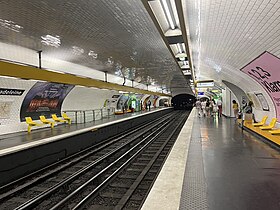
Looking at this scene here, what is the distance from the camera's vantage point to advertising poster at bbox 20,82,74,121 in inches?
422

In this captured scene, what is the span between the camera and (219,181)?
4.09 m

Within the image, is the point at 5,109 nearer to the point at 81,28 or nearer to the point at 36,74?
the point at 36,74

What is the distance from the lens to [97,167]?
26.0ft

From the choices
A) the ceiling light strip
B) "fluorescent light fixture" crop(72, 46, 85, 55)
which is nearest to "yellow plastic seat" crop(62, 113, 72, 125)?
the ceiling light strip

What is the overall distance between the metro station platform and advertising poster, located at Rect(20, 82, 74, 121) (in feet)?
25.4

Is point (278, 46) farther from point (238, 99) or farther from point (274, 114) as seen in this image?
point (238, 99)

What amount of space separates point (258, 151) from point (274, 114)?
10.4 ft

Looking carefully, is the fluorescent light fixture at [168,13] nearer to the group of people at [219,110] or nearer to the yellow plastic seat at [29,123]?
the yellow plastic seat at [29,123]

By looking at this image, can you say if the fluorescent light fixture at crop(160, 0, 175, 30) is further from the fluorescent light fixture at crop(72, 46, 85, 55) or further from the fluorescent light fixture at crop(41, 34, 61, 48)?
the fluorescent light fixture at crop(72, 46, 85, 55)

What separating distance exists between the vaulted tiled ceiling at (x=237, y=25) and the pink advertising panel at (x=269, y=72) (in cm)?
23

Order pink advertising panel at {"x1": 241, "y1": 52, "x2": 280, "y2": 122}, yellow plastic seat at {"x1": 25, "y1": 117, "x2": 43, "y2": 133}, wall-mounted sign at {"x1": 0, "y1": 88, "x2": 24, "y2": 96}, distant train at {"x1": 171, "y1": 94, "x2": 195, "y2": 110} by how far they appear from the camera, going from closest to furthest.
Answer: pink advertising panel at {"x1": 241, "y1": 52, "x2": 280, "y2": 122} → wall-mounted sign at {"x1": 0, "y1": 88, "x2": 24, "y2": 96} → yellow plastic seat at {"x1": 25, "y1": 117, "x2": 43, "y2": 133} → distant train at {"x1": 171, "y1": 94, "x2": 195, "y2": 110}

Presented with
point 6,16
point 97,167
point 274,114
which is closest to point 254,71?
point 274,114

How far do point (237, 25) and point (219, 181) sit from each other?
311 cm

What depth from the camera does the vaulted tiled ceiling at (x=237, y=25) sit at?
12.5 ft
